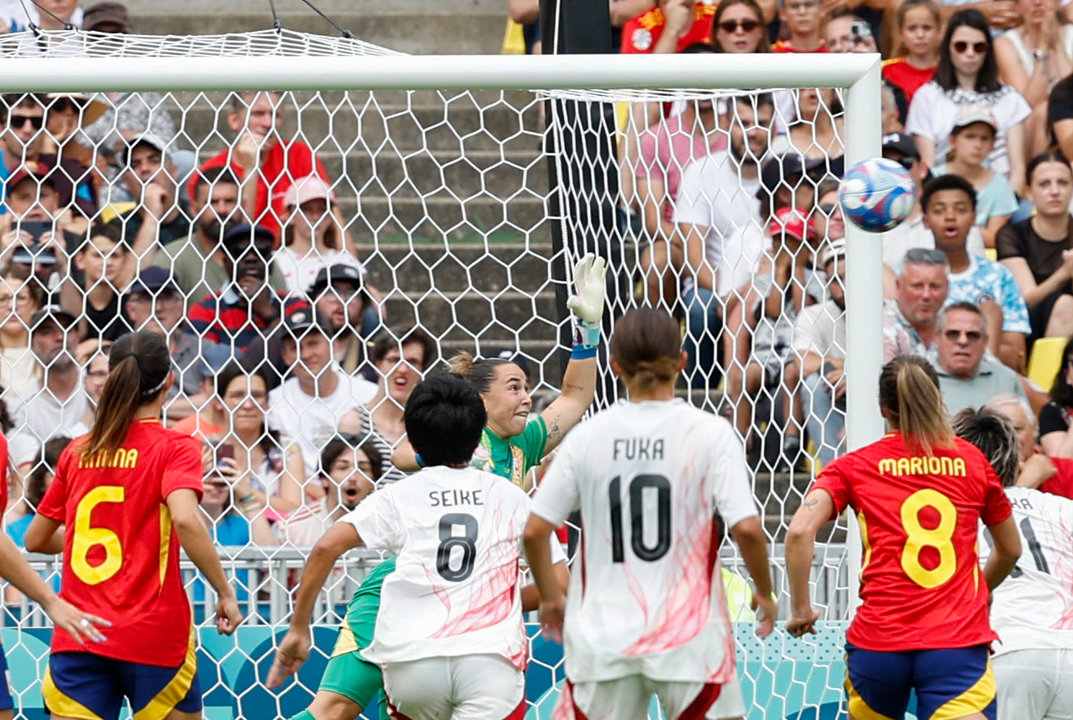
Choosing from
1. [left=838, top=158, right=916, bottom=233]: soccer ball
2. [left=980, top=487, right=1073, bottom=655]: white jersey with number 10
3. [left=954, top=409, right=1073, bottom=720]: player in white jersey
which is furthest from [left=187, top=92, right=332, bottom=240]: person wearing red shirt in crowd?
[left=980, top=487, right=1073, bottom=655]: white jersey with number 10

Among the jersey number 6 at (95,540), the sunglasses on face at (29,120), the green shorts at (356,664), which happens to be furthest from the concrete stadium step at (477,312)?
the jersey number 6 at (95,540)

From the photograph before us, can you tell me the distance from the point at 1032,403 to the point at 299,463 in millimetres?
3432

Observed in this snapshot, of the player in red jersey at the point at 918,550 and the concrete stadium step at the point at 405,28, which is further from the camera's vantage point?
the concrete stadium step at the point at 405,28

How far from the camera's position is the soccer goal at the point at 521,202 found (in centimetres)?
534

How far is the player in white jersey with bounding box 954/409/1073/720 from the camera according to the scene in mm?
5016

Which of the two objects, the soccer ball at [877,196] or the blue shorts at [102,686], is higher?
the soccer ball at [877,196]

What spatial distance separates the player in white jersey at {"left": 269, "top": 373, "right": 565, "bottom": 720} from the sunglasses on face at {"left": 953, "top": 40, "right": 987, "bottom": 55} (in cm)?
487

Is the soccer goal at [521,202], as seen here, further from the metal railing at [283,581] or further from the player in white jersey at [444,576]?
the player in white jersey at [444,576]

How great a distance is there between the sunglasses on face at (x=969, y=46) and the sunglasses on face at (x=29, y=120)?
4.60m

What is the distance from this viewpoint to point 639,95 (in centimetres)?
624

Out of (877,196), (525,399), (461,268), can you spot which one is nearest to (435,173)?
(461,268)

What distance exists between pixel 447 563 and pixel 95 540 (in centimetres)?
106

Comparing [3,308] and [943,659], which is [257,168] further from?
[943,659]

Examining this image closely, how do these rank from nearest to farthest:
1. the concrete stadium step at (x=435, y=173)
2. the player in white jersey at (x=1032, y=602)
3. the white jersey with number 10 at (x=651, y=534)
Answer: the white jersey with number 10 at (x=651, y=534)
the player in white jersey at (x=1032, y=602)
the concrete stadium step at (x=435, y=173)
